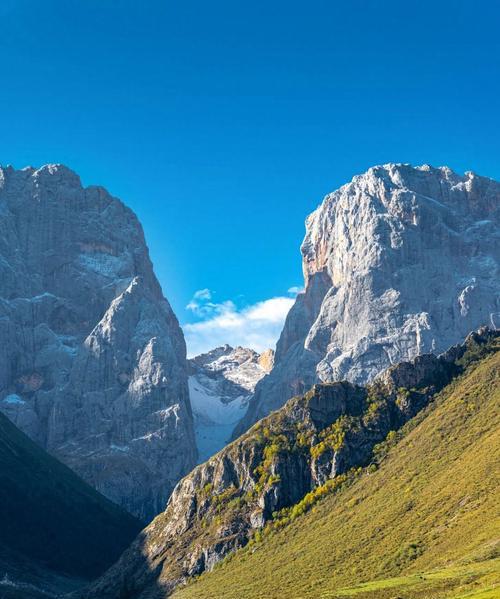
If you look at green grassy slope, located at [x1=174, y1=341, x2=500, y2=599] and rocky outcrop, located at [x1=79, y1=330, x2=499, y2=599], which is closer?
green grassy slope, located at [x1=174, y1=341, x2=500, y2=599]

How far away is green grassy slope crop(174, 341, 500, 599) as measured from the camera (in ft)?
360

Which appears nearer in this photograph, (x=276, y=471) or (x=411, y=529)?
(x=411, y=529)

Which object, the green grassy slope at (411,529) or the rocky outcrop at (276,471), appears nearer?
the green grassy slope at (411,529)

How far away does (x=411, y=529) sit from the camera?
437 feet

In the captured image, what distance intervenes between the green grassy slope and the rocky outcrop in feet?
16.9

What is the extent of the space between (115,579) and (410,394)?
70.1 m

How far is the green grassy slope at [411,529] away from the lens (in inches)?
4326

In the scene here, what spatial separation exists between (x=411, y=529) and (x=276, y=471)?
171 feet

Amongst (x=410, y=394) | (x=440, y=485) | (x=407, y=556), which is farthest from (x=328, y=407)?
(x=407, y=556)

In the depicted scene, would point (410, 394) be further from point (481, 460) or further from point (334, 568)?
point (334, 568)

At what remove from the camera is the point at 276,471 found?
182 meters

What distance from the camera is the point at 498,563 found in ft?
326

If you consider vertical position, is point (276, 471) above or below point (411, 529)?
above

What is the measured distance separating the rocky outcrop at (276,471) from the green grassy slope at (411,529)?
5157mm
